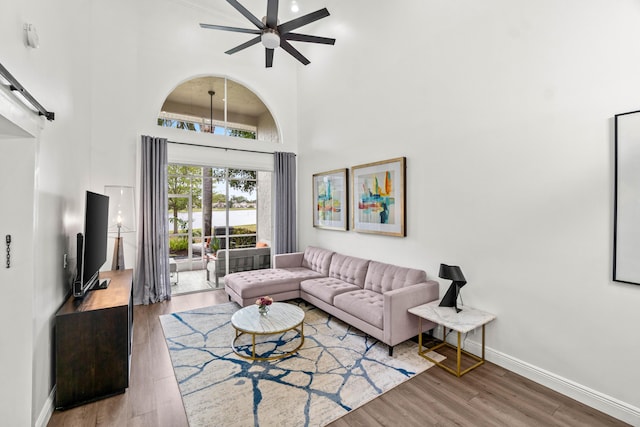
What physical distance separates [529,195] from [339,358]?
2.32 meters

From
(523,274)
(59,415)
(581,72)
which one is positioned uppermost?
(581,72)

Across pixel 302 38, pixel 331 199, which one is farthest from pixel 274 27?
pixel 331 199

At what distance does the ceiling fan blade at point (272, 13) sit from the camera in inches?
114

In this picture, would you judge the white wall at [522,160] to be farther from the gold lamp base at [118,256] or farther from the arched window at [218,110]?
the gold lamp base at [118,256]

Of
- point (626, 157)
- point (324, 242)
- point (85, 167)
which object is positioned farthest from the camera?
point (324, 242)

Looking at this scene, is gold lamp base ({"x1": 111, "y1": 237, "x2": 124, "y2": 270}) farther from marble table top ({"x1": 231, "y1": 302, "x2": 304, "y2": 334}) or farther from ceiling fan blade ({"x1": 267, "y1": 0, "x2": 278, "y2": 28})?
ceiling fan blade ({"x1": 267, "y1": 0, "x2": 278, "y2": 28})

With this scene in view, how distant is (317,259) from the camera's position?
16.7 feet

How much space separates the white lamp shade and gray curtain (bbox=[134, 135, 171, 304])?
1.92 ft

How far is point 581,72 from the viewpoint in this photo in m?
2.33

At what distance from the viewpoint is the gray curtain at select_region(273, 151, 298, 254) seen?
5883 mm

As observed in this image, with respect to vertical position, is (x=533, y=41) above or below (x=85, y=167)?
above

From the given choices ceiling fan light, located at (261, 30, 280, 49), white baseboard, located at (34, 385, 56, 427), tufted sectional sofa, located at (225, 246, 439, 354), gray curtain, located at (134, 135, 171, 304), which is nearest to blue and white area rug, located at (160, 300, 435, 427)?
tufted sectional sofa, located at (225, 246, 439, 354)

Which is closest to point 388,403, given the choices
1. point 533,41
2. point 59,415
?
point 59,415

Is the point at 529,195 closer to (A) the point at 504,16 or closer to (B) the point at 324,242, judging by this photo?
(A) the point at 504,16
